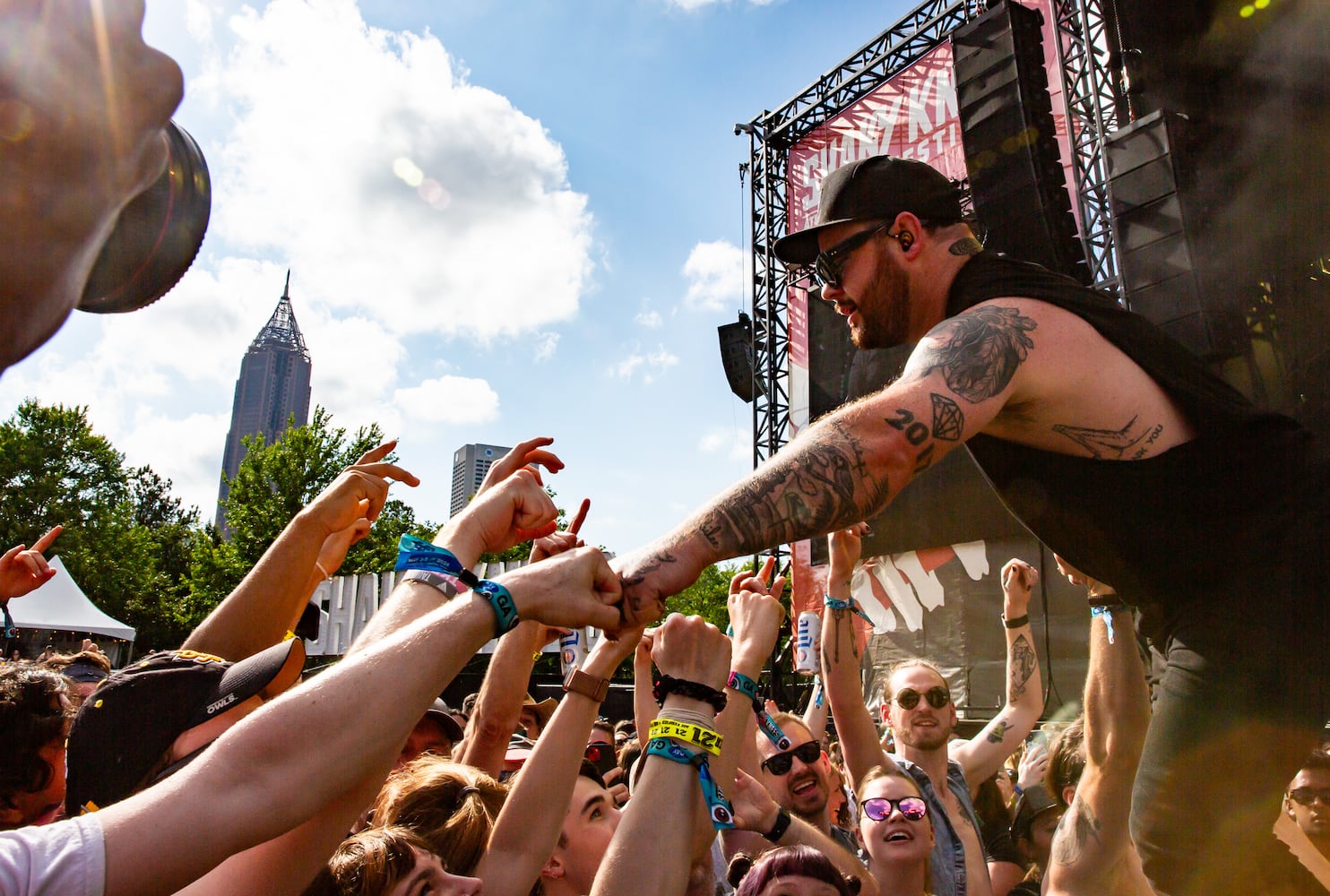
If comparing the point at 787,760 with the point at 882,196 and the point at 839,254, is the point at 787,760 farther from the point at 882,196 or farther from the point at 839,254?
the point at 882,196

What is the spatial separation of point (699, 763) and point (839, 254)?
4.75 ft

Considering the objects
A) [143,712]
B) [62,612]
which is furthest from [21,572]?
[62,612]

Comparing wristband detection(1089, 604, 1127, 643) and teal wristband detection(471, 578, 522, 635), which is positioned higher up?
wristband detection(1089, 604, 1127, 643)

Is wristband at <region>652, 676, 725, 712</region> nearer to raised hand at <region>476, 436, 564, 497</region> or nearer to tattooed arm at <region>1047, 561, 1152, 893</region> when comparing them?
raised hand at <region>476, 436, 564, 497</region>

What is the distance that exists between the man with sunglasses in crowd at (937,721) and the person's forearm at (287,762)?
186 cm

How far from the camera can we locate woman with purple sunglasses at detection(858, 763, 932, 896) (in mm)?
3088

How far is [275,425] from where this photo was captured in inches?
6526

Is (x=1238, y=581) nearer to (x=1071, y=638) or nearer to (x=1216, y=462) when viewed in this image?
(x=1216, y=462)

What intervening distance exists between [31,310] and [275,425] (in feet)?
600

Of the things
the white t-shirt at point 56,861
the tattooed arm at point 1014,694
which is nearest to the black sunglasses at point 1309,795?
the tattooed arm at point 1014,694

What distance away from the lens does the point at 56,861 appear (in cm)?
108

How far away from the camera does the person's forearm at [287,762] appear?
3.68 feet

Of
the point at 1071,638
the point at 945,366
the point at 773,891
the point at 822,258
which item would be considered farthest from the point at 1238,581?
the point at 1071,638

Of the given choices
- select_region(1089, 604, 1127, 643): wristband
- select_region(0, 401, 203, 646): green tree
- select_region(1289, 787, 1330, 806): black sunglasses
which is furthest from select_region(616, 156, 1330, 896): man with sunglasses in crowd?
select_region(0, 401, 203, 646): green tree
